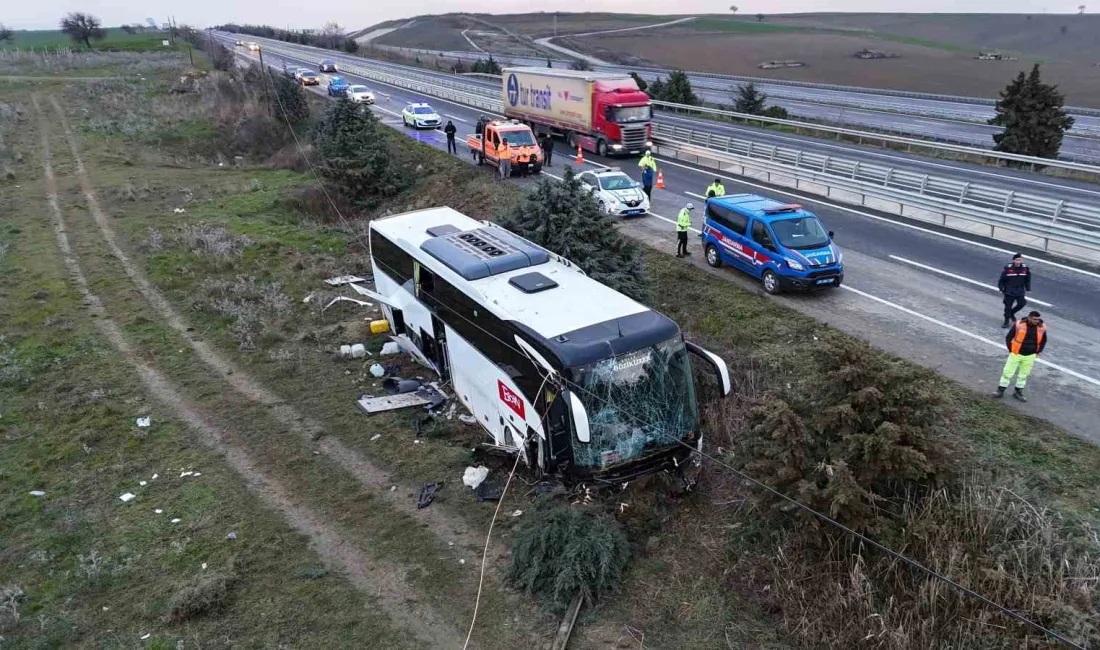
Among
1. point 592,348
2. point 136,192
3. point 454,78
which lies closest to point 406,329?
point 592,348

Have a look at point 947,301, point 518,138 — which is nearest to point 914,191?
point 947,301

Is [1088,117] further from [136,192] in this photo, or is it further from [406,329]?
[136,192]

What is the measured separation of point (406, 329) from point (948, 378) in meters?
11.0

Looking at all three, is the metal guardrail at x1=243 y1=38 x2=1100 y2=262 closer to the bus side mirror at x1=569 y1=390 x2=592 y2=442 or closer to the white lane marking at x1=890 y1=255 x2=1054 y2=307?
the white lane marking at x1=890 y1=255 x2=1054 y2=307

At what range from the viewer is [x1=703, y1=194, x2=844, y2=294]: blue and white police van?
53.5 ft

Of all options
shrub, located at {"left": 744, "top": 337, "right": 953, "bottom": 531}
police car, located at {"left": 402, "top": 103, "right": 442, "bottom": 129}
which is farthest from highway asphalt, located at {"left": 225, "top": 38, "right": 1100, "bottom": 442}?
police car, located at {"left": 402, "top": 103, "right": 442, "bottom": 129}

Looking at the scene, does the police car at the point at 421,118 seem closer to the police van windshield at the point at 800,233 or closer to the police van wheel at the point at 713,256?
the police van wheel at the point at 713,256

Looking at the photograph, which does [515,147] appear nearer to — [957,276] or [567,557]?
[957,276]

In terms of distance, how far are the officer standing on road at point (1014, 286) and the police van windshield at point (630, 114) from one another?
2133 cm

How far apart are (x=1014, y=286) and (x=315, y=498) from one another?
46.3 feet

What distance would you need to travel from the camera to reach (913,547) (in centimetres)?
791

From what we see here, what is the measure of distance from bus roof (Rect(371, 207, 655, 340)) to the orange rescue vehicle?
15427 millimetres

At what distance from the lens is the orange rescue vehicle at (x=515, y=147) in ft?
95.8

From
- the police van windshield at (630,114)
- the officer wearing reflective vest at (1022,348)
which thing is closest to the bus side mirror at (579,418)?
the officer wearing reflective vest at (1022,348)
